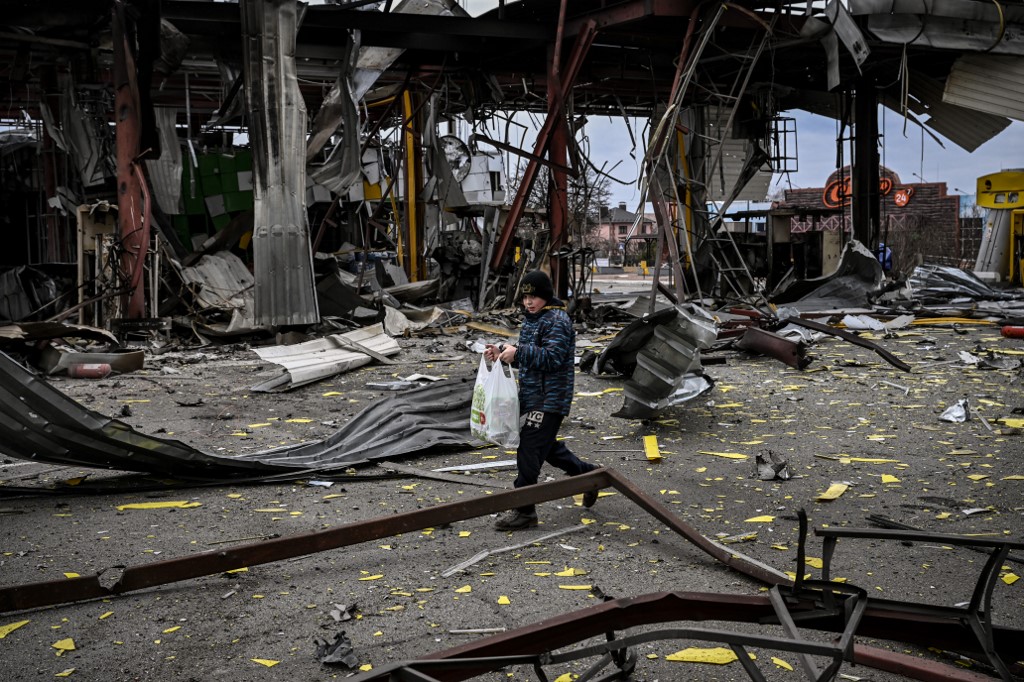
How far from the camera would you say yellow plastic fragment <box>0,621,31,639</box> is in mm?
3740

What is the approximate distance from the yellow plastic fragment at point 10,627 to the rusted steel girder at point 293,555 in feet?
0.68

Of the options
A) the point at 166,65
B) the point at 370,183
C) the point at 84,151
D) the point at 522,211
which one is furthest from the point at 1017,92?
the point at 84,151

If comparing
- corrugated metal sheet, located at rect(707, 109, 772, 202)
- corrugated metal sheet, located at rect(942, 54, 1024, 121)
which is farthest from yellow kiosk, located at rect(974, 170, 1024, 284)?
corrugated metal sheet, located at rect(707, 109, 772, 202)

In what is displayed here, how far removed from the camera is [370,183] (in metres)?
22.4

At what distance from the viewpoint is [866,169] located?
19.8 meters

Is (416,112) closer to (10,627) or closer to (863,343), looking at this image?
(863,343)

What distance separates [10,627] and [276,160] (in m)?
9.51

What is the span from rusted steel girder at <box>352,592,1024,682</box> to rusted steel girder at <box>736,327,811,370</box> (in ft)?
25.2

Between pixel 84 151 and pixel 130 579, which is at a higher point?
pixel 84 151

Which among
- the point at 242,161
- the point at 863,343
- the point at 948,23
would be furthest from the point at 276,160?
the point at 948,23

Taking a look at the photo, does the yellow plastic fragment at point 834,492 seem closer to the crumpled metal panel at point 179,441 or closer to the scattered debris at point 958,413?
the scattered debris at point 958,413

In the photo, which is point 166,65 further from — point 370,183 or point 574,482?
point 574,482

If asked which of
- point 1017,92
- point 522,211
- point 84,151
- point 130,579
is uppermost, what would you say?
point 1017,92

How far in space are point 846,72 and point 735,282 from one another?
240 inches
